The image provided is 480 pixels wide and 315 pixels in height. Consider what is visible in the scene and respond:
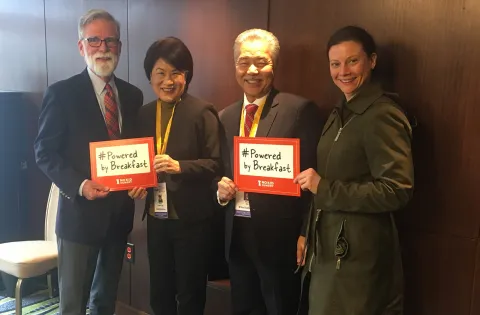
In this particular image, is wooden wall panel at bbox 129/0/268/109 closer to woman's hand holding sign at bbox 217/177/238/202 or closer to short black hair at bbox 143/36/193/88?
short black hair at bbox 143/36/193/88

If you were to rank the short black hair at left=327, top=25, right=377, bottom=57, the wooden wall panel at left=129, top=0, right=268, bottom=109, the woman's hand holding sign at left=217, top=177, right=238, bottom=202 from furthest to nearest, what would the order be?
the wooden wall panel at left=129, top=0, right=268, bottom=109, the woman's hand holding sign at left=217, top=177, right=238, bottom=202, the short black hair at left=327, top=25, right=377, bottom=57

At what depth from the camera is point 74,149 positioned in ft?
6.56

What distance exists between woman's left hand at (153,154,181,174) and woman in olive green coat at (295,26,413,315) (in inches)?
20.6

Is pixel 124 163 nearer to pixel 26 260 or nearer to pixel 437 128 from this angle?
pixel 26 260

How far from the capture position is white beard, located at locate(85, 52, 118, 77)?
2026 mm

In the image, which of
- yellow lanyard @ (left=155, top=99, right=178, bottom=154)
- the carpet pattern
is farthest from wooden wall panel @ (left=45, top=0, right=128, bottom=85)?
the carpet pattern

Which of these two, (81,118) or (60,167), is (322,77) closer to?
(81,118)

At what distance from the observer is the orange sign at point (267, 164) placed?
5.71 ft

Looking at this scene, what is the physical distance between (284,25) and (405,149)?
88cm

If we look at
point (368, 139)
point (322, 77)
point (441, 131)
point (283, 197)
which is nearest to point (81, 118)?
point (283, 197)

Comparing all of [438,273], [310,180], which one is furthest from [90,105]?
[438,273]

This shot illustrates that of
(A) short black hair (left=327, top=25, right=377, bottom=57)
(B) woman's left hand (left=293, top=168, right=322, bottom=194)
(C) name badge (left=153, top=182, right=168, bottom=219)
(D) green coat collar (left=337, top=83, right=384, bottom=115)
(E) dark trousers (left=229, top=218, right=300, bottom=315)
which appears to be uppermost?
(A) short black hair (left=327, top=25, right=377, bottom=57)

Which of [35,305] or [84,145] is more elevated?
[84,145]

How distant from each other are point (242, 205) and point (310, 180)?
36 cm
